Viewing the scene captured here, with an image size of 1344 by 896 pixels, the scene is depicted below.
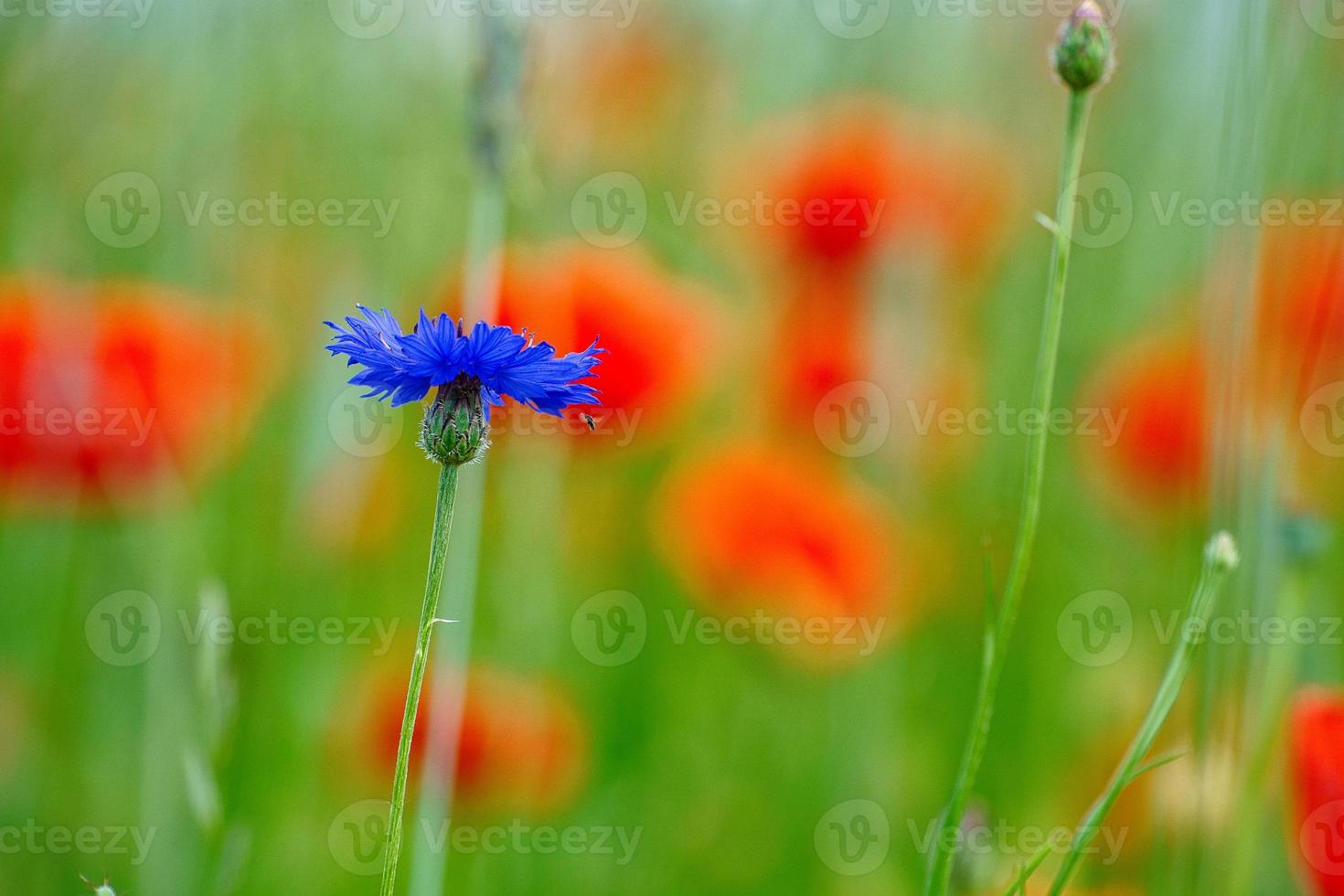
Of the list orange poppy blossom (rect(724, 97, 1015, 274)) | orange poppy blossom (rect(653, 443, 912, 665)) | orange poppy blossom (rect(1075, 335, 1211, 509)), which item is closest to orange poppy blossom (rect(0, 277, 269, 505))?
orange poppy blossom (rect(653, 443, 912, 665))

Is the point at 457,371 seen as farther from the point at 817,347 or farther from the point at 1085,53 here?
the point at 817,347

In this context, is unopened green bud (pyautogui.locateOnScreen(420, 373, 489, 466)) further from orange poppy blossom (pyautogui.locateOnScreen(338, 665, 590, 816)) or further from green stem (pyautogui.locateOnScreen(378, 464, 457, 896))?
orange poppy blossom (pyautogui.locateOnScreen(338, 665, 590, 816))

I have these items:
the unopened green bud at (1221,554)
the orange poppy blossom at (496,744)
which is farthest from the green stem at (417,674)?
the orange poppy blossom at (496,744)

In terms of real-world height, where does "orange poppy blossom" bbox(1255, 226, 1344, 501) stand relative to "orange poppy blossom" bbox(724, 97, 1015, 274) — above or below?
below

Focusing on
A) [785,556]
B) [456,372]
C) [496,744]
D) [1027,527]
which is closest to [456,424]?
[456,372]

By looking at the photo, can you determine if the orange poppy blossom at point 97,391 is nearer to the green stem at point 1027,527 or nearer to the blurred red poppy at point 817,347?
the blurred red poppy at point 817,347

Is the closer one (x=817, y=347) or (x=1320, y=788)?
(x=1320, y=788)
